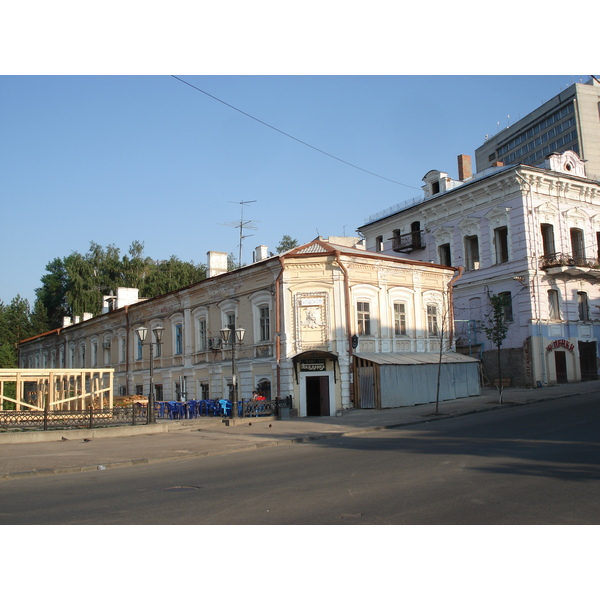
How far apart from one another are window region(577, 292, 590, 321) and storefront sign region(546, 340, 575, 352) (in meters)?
2.53

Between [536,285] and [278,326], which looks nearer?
[278,326]

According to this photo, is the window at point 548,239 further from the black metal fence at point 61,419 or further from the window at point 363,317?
the black metal fence at point 61,419

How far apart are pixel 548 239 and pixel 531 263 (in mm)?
3099

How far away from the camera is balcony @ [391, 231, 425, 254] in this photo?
43.6m

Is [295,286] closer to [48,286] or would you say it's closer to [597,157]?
[48,286]

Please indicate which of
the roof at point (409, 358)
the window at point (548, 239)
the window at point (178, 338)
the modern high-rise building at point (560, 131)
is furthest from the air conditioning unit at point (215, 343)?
the modern high-rise building at point (560, 131)

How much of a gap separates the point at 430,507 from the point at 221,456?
28.3 ft

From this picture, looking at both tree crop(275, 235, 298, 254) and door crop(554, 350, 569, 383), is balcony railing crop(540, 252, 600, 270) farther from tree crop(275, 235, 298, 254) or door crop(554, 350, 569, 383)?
tree crop(275, 235, 298, 254)

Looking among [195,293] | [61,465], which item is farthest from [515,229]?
[61,465]

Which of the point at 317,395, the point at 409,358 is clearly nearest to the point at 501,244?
the point at 409,358

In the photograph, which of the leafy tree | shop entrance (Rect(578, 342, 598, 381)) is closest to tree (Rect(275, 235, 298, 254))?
the leafy tree

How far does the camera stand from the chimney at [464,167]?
44.4 m

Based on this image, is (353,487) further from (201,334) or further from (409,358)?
(201,334)

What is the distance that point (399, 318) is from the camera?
2989 centimetres
